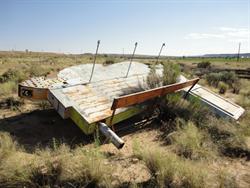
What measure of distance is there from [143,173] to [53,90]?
3.04 meters

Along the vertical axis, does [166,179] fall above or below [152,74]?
below

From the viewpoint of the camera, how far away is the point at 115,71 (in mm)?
8172

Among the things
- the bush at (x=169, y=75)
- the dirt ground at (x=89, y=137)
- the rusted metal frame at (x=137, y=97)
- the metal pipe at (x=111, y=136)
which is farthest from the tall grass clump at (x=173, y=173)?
the bush at (x=169, y=75)

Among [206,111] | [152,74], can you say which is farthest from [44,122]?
[206,111]

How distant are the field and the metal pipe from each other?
275mm

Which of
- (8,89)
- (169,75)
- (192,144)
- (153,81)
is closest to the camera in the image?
(192,144)

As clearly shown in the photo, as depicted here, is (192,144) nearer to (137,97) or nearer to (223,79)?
(137,97)

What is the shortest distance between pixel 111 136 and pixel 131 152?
1.99 feet

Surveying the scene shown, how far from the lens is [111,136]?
4.33 metres

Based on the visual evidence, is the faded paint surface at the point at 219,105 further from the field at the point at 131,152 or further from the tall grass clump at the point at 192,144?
the tall grass clump at the point at 192,144

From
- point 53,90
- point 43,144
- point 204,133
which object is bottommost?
point 43,144

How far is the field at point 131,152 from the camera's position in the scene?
3.38m

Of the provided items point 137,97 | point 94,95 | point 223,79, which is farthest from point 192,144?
point 223,79

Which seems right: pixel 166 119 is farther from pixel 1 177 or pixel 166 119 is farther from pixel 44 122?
pixel 1 177
